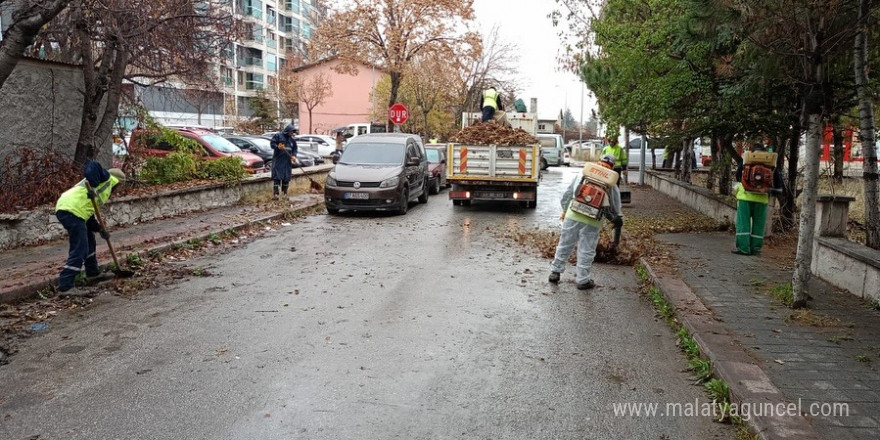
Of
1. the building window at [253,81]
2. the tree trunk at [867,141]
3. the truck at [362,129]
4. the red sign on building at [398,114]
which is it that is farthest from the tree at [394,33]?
the building window at [253,81]

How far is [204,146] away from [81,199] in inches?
491

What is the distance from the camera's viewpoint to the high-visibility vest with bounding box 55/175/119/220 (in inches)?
300

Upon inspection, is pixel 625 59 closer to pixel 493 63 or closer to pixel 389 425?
pixel 389 425

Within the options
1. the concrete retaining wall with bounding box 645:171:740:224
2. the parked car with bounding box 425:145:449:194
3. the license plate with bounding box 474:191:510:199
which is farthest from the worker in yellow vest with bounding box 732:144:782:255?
the parked car with bounding box 425:145:449:194

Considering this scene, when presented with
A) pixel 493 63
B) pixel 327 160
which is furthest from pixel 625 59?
pixel 493 63

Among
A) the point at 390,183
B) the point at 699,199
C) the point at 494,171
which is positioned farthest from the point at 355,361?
the point at 699,199

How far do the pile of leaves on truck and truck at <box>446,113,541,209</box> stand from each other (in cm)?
11

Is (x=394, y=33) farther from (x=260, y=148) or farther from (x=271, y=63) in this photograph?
(x=271, y=63)

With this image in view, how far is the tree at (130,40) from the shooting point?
11.6 m

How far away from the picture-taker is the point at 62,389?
4.78 meters

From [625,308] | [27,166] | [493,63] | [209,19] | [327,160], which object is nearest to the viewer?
[625,308]

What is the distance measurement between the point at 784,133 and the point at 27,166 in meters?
12.8

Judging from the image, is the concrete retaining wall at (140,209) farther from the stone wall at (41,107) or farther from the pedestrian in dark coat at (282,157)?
the stone wall at (41,107)

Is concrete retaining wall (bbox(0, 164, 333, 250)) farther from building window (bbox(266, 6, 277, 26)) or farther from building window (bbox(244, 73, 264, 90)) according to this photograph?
building window (bbox(266, 6, 277, 26))
